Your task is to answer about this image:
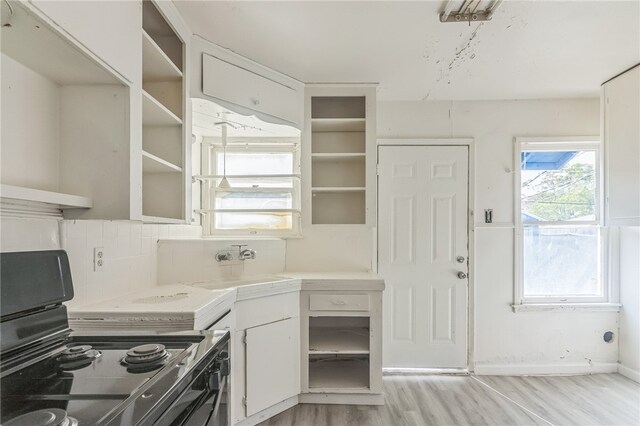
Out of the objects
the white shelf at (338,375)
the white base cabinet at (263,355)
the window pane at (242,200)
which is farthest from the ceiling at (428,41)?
the white shelf at (338,375)

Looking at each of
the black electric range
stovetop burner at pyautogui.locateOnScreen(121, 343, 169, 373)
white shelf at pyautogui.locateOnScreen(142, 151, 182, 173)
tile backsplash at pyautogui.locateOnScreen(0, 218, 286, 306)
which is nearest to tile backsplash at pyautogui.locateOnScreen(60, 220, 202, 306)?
tile backsplash at pyautogui.locateOnScreen(0, 218, 286, 306)

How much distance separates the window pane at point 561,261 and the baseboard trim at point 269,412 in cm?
214

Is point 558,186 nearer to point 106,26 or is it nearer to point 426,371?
point 426,371

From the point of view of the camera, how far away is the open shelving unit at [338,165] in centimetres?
272

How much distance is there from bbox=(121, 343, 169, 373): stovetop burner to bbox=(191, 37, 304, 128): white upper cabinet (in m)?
1.44

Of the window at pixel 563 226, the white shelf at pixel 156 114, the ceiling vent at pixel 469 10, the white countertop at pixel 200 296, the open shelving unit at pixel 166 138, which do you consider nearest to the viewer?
the white countertop at pixel 200 296

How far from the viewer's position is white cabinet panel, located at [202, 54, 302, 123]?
1.93 meters

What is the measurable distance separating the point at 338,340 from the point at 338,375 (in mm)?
261

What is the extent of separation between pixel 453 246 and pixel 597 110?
5.60 feet

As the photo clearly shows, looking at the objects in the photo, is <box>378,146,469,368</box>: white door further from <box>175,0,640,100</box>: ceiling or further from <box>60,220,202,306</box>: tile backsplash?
A: <box>60,220,202,306</box>: tile backsplash

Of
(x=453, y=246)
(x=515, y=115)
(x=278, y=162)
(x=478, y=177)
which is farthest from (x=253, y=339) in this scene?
(x=515, y=115)

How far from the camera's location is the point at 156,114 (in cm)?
160

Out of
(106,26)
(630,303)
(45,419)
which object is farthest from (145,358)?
(630,303)

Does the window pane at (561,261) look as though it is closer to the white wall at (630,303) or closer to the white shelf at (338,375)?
the white wall at (630,303)
